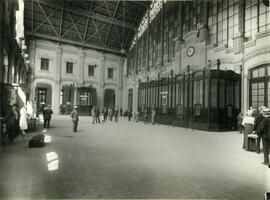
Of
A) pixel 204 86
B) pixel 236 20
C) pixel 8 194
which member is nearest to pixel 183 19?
pixel 236 20

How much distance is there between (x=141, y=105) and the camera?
22969 millimetres

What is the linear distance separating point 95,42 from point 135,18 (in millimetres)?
7228

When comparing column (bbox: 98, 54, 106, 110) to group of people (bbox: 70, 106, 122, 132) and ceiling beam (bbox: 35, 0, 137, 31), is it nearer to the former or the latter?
ceiling beam (bbox: 35, 0, 137, 31)

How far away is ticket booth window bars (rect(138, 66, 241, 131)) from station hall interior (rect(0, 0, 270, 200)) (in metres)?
0.07

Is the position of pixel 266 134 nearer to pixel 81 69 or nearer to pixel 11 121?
pixel 11 121

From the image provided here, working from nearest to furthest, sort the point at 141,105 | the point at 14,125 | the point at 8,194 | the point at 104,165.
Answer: the point at 8,194 → the point at 104,165 → the point at 14,125 → the point at 141,105

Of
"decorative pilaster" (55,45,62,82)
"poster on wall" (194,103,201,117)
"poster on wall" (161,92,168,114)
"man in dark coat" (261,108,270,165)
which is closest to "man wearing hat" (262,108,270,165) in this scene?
"man in dark coat" (261,108,270,165)

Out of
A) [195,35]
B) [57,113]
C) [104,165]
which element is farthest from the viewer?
[57,113]

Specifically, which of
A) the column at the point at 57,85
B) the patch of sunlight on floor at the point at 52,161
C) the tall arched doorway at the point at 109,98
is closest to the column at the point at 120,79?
the tall arched doorway at the point at 109,98

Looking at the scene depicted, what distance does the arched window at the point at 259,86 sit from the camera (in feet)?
A: 39.0

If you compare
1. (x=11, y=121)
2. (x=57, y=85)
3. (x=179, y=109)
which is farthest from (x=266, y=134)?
(x=57, y=85)

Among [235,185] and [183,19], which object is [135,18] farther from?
[235,185]

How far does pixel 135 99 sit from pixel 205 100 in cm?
1588

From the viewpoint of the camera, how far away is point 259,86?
41.3ft
